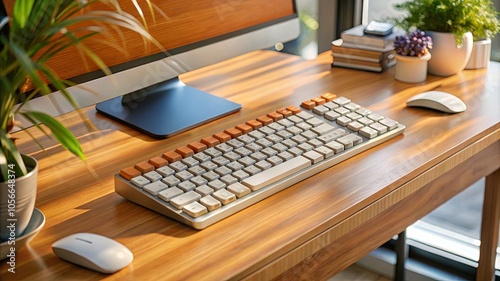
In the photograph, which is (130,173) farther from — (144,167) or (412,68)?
(412,68)

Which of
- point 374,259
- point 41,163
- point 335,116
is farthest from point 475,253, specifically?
point 41,163

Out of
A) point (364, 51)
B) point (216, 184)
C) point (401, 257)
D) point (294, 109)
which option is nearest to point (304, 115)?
point (294, 109)

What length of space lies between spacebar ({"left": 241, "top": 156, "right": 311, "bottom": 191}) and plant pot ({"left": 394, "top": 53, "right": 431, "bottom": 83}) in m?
0.60

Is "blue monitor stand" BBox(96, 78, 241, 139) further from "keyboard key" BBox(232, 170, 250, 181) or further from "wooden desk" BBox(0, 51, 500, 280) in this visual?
"keyboard key" BBox(232, 170, 250, 181)

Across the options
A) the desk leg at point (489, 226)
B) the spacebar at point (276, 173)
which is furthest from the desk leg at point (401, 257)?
the spacebar at point (276, 173)

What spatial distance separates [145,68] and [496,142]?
32.2 inches

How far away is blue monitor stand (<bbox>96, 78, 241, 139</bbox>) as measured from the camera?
1422 millimetres

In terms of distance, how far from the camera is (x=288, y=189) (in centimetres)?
117

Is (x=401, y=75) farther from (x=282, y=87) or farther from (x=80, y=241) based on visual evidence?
(x=80, y=241)

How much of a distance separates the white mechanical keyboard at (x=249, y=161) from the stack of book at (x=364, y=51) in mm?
363

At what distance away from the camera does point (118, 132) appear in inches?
56.0

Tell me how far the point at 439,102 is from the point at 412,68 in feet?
0.70

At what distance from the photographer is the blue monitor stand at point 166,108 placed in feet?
4.66

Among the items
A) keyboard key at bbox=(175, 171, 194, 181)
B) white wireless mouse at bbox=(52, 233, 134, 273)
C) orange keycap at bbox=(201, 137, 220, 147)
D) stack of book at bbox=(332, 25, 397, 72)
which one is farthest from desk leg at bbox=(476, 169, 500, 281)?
white wireless mouse at bbox=(52, 233, 134, 273)
